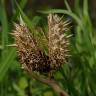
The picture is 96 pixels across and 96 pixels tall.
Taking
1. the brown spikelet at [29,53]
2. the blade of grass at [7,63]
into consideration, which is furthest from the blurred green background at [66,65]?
Answer: the brown spikelet at [29,53]

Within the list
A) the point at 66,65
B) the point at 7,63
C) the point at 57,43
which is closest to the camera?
the point at 57,43

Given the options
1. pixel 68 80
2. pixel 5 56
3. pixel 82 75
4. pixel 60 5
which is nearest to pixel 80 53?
pixel 82 75

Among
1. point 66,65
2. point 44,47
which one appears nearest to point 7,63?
point 44,47

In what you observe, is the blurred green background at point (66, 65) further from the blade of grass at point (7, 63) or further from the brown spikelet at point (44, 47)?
the brown spikelet at point (44, 47)

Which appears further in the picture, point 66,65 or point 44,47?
point 66,65

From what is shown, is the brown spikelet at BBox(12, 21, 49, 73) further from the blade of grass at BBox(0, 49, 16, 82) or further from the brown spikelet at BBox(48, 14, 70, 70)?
the blade of grass at BBox(0, 49, 16, 82)

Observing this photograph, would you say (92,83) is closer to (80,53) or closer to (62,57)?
(80,53)

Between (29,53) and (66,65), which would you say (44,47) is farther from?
(66,65)

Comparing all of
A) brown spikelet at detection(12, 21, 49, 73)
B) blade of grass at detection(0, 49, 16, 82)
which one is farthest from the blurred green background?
brown spikelet at detection(12, 21, 49, 73)
